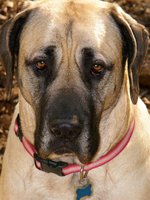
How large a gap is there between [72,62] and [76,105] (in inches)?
9.6

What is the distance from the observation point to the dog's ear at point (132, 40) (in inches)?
141

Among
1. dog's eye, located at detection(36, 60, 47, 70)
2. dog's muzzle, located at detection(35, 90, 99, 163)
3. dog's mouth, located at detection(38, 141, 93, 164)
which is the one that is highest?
dog's eye, located at detection(36, 60, 47, 70)

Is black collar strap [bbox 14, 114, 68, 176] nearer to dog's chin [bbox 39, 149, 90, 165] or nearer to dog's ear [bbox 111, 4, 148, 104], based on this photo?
dog's chin [bbox 39, 149, 90, 165]

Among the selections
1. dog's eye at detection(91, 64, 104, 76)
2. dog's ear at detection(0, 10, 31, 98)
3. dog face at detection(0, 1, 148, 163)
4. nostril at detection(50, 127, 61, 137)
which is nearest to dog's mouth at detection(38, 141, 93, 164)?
dog face at detection(0, 1, 148, 163)

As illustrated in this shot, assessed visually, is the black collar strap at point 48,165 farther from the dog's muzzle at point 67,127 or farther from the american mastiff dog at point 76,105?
the dog's muzzle at point 67,127

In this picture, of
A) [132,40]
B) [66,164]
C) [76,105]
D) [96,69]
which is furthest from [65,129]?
[132,40]

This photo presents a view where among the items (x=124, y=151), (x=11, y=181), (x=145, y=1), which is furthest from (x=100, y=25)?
(x=145, y=1)

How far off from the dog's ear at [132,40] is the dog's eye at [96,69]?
0.71ft

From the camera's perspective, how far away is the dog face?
3418mm

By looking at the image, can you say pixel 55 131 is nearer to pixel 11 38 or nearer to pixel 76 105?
pixel 76 105

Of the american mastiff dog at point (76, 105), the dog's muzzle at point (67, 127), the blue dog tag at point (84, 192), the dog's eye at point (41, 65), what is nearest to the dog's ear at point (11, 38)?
the american mastiff dog at point (76, 105)

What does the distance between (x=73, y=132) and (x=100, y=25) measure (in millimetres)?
609

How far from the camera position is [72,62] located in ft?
11.5

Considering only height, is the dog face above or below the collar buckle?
above
